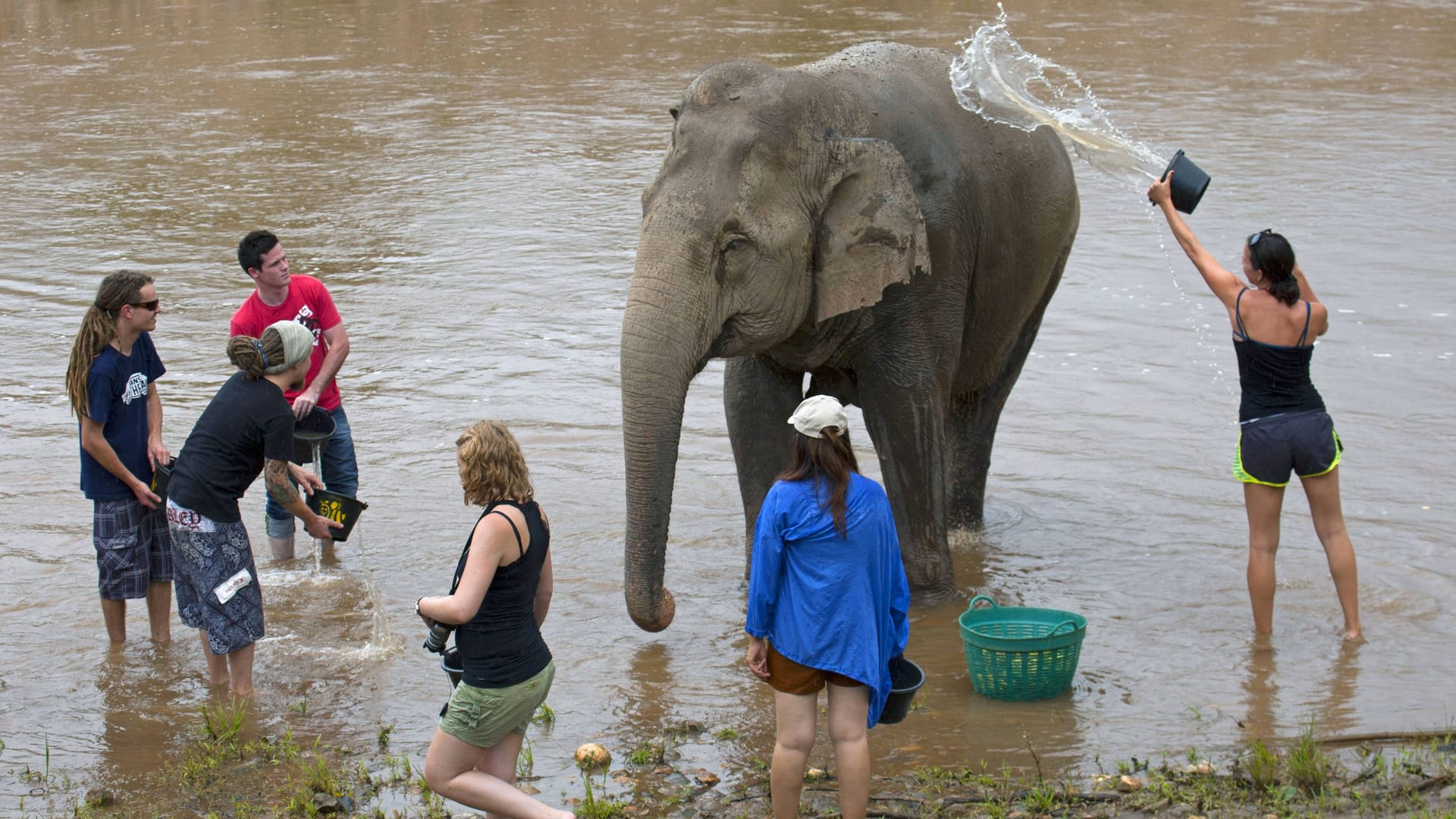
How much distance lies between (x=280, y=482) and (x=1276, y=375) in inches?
154

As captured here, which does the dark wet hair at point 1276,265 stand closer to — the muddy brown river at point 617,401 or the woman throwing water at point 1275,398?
the woman throwing water at point 1275,398

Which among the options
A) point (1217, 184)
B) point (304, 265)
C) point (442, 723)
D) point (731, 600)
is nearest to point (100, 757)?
point (442, 723)

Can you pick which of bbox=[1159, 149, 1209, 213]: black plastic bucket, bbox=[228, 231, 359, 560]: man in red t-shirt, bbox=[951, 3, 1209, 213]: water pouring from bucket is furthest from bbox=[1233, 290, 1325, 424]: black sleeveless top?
bbox=[228, 231, 359, 560]: man in red t-shirt

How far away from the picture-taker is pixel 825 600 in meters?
4.79

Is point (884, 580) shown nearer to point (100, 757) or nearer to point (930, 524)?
point (930, 524)

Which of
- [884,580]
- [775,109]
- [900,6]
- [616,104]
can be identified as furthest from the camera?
[900,6]

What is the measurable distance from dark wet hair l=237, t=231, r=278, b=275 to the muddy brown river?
157 centimetres

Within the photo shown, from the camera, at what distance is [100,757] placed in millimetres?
5938

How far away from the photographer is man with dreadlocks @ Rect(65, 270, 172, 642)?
21.5ft

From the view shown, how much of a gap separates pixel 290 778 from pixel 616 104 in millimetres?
17287

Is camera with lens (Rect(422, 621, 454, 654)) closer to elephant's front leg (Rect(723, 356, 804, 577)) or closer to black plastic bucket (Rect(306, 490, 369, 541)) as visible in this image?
black plastic bucket (Rect(306, 490, 369, 541))

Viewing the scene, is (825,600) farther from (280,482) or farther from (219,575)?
(219,575)

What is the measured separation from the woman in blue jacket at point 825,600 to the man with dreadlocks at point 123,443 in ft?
10.2

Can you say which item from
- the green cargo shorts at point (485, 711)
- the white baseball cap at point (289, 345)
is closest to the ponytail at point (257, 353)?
the white baseball cap at point (289, 345)
